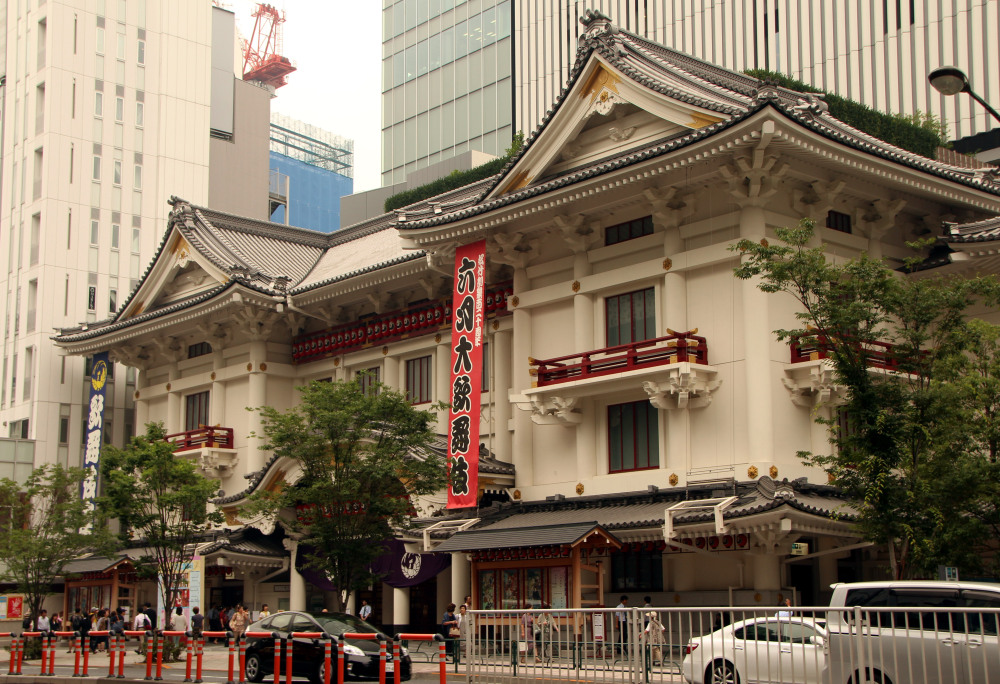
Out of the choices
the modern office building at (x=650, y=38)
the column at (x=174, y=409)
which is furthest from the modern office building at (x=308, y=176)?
the column at (x=174, y=409)

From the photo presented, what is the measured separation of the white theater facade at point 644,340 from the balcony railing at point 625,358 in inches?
2.8

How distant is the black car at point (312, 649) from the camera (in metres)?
21.8

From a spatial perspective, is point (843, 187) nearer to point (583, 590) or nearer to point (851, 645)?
point (583, 590)

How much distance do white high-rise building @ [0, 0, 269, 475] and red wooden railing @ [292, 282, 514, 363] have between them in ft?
49.3

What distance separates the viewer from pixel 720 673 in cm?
1372

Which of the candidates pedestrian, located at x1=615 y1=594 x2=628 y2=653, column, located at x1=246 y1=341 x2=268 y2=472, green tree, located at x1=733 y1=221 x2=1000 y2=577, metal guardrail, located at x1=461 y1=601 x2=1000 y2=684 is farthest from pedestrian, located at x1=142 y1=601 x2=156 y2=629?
pedestrian, located at x1=615 y1=594 x2=628 y2=653

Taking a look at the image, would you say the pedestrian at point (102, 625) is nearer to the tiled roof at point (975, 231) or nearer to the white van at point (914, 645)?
the tiled roof at point (975, 231)

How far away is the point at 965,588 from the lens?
46.5 feet

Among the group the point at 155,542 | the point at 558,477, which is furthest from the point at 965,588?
the point at 155,542

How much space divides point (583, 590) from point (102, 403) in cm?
2632

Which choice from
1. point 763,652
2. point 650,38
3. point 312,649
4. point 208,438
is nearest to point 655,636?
point 763,652

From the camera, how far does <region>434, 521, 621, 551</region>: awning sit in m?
26.0

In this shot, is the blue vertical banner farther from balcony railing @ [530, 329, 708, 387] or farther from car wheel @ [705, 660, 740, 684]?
car wheel @ [705, 660, 740, 684]

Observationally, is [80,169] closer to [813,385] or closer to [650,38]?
[650,38]
